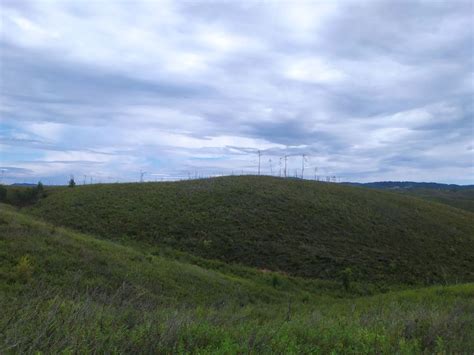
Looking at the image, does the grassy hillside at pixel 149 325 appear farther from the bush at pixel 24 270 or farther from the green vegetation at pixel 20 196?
the green vegetation at pixel 20 196

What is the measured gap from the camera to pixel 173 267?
1641 cm

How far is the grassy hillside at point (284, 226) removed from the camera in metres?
24.4

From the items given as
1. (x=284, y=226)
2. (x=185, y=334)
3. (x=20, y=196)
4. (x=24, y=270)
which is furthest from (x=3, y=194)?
(x=185, y=334)

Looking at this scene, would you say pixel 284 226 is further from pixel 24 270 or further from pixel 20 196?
pixel 20 196

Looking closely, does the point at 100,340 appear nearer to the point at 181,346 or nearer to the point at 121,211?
the point at 181,346

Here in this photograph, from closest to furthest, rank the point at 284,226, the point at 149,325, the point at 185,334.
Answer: the point at 185,334
the point at 149,325
the point at 284,226

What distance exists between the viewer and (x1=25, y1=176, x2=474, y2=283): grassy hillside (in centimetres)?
2438

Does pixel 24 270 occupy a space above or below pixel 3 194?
below

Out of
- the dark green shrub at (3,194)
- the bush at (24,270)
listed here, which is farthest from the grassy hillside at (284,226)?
the bush at (24,270)

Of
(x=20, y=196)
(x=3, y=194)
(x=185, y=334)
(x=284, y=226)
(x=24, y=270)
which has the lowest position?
(x=284, y=226)

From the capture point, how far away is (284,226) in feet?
→ 98.1

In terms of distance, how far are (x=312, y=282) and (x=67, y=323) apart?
17985 mm

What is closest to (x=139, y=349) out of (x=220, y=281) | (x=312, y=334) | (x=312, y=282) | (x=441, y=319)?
(x=312, y=334)

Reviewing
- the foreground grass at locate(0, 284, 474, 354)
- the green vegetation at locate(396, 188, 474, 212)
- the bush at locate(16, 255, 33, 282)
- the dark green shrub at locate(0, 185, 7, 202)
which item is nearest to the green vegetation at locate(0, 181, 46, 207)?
the dark green shrub at locate(0, 185, 7, 202)
